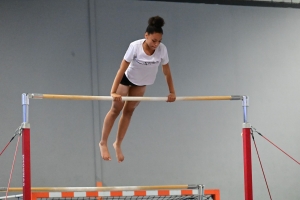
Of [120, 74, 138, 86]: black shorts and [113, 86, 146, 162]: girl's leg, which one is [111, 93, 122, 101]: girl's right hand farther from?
[113, 86, 146, 162]: girl's leg

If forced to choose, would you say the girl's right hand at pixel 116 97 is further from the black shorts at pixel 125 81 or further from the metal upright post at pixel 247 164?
the metal upright post at pixel 247 164

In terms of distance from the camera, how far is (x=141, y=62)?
4.14m

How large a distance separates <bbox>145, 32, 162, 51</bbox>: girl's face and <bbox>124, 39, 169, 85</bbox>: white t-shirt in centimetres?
12

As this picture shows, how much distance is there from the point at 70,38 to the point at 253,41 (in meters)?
2.94

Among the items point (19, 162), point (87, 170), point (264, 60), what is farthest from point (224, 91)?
point (19, 162)

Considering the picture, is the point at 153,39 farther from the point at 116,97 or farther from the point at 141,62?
the point at 116,97

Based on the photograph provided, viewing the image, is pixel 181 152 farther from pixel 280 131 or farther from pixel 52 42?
pixel 52 42

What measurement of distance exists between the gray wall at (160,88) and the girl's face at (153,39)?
2771 mm

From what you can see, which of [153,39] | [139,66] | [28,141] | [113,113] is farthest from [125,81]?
[28,141]

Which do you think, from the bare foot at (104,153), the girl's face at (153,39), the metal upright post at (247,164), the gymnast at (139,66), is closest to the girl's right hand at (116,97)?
the gymnast at (139,66)

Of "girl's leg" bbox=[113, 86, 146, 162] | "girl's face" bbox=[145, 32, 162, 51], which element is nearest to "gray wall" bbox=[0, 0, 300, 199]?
"girl's leg" bbox=[113, 86, 146, 162]

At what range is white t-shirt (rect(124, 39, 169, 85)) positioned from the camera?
13.4 ft

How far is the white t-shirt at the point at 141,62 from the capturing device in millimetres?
4098

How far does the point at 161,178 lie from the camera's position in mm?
6777
